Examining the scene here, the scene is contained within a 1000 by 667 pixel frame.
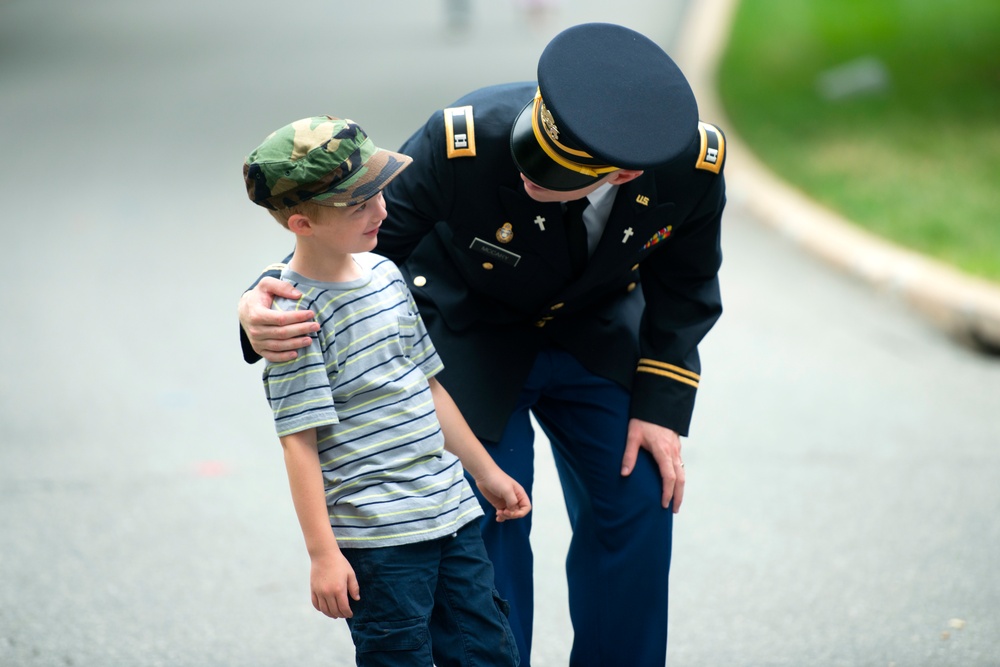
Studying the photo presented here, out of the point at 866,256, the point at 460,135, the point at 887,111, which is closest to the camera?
the point at 460,135

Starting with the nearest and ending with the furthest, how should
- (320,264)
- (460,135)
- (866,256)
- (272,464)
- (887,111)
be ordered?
(320,264) → (460,135) → (272,464) → (866,256) → (887,111)

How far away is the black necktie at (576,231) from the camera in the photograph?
2.68 m

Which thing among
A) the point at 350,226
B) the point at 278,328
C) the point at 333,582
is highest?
the point at 350,226

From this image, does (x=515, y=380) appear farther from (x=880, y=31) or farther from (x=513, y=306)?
(x=880, y=31)

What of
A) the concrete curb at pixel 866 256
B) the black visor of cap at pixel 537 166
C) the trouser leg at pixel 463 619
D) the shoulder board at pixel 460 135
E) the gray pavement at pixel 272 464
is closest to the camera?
the trouser leg at pixel 463 619

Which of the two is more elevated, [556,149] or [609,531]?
[556,149]

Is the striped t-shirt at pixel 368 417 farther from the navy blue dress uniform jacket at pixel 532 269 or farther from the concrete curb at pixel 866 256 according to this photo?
the concrete curb at pixel 866 256

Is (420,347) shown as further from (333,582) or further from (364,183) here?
(333,582)

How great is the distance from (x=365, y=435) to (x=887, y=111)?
884 cm

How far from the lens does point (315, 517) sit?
2111mm

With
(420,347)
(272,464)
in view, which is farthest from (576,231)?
(272,464)

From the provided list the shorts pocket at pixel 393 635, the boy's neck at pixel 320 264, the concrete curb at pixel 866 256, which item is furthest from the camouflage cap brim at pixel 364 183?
the concrete curb at pixel 866 256

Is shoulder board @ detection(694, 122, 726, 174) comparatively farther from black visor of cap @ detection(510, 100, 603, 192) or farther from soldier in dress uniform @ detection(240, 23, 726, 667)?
black visor of cap @ detection(510, 100, 603, 192)

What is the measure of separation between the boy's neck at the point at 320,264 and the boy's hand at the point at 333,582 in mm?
485
